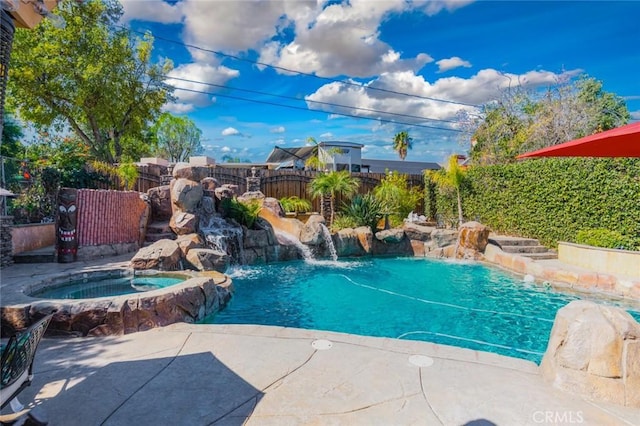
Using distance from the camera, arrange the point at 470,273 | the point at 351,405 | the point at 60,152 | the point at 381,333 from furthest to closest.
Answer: the point at 60,152, the point at 470,273, the point at 381,333, the point at 351,405

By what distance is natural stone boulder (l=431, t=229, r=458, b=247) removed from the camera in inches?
462

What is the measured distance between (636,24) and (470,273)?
8661 millimetres

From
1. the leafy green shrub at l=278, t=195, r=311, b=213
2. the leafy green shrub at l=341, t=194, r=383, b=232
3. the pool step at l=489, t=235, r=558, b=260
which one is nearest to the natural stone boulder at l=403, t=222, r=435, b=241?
the leafy green shrub at l=341, t=194, r=383, b=232

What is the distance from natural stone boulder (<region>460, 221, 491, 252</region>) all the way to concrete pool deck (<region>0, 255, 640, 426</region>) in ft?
26.3

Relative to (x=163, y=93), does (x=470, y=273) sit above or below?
below

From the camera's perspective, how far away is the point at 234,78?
18.3m

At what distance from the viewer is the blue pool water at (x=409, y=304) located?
523 cm

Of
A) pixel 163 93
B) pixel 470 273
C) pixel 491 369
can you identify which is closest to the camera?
pixel 491 369

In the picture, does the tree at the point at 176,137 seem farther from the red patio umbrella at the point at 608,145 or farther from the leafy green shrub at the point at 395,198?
the red patio umbrella at the point at 608,145

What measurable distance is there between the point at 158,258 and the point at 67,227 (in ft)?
7.90

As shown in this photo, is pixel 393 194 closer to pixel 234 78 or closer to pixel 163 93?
pixel 234 78

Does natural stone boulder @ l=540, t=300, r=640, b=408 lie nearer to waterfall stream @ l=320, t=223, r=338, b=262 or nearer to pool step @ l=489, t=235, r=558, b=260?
pool step @ l=489, t=235, r=558, b=260

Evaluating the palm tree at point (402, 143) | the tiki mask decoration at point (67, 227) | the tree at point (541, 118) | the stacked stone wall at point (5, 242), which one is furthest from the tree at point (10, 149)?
the palm tree at point (402, 143)

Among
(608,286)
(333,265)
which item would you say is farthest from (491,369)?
(333,265)
